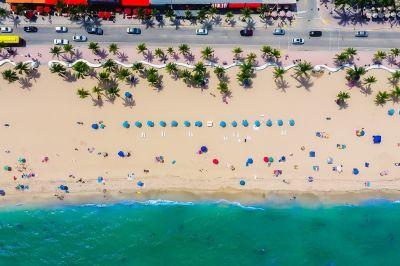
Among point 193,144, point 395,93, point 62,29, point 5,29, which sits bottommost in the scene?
point 193,144

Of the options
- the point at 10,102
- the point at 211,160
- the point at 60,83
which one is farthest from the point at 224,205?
the point at 10,102

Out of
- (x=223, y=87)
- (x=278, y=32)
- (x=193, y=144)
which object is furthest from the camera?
(x=193, y=144)

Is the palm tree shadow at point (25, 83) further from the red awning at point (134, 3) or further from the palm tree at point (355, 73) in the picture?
the palm tree at point (355, 73)

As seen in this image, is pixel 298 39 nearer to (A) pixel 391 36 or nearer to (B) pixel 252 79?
(B) pixel 252 79

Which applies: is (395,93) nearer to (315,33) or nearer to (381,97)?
(381,97)

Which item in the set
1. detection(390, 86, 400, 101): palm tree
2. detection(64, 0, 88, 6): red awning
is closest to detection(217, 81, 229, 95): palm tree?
detection(64, 0, 88, 6): red awning

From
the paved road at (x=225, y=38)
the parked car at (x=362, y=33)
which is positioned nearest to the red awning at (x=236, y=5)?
the paved road at (x=225, y=38)

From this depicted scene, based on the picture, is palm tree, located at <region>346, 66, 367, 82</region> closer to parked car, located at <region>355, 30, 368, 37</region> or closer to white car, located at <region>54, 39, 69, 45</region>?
parked car, located at <region>355, 30, 368, 37</region>

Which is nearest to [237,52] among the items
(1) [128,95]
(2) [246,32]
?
(2) [246,32]
